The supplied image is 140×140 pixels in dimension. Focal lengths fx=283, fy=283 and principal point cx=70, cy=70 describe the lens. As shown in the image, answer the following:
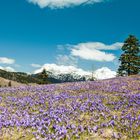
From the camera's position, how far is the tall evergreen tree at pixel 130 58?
72312 mm

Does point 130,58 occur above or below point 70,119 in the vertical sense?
above

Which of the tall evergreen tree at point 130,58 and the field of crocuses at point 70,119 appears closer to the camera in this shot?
the field of crocuses at point 70,119

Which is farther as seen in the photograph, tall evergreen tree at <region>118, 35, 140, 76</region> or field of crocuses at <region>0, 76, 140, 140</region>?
tall evergreen tree at <region>118, 35, 140, 76</region>

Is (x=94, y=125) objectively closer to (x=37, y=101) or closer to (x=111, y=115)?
(x=111, y=115)

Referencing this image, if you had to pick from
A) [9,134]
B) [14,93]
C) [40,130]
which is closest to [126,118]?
[40,130]

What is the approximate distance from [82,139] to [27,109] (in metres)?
5.10

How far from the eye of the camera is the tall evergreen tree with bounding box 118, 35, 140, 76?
72.3m

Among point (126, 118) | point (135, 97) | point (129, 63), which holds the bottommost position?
point (126, 118)

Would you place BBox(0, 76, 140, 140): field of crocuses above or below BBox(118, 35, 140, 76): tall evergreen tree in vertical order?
below

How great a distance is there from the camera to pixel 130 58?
72375mm

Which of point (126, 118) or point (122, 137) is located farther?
point (126, 118)

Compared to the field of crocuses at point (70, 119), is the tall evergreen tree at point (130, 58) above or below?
above

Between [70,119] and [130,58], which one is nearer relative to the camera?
[70,119]

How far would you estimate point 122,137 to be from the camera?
1119 cm
